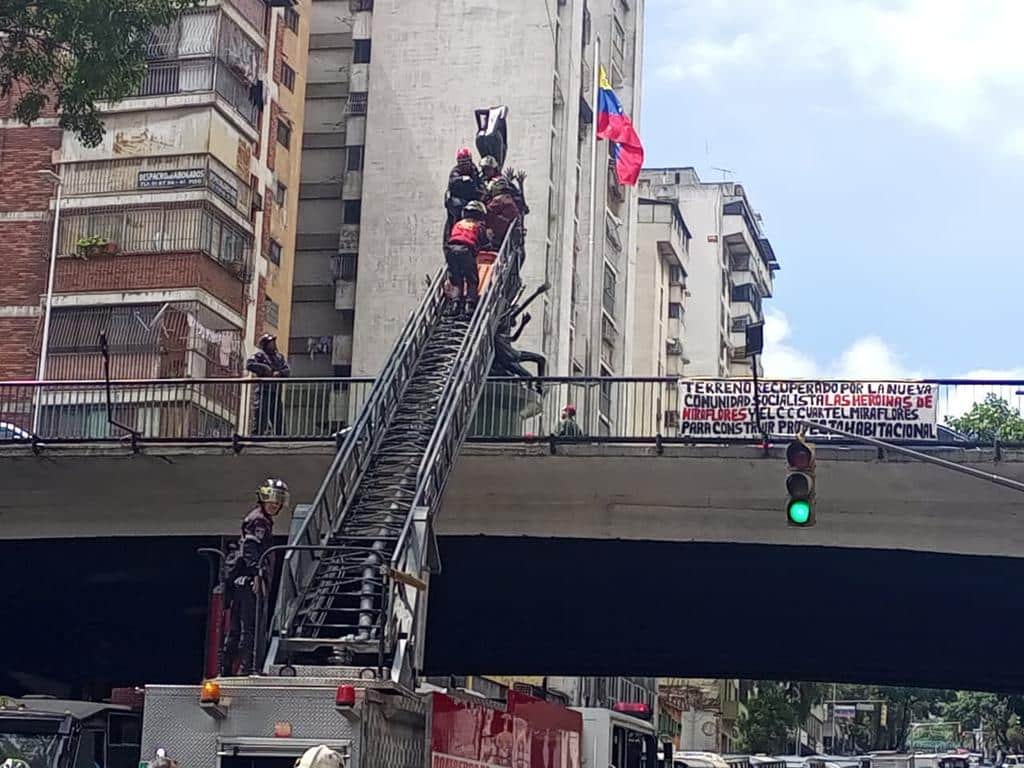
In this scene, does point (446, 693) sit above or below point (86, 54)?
below

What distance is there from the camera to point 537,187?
57000 mm

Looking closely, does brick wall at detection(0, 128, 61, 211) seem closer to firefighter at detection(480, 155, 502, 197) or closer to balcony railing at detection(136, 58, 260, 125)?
balcony railing at detection(136, 58, 260, 125)

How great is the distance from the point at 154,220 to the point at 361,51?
650 inches

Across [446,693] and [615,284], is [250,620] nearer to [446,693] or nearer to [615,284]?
[446,693]

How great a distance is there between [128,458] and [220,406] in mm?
9746

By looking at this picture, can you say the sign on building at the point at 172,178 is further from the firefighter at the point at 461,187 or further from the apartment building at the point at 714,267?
the apartment building at the point at 714,267

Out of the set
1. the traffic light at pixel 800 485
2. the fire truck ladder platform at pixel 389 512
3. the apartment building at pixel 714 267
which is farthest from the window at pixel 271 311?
the apartment building at pixel 714 267

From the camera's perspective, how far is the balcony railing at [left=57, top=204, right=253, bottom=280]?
43875 millimetres

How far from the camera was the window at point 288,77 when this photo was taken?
5019cm

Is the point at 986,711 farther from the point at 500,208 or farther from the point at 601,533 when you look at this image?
the point at 601,533

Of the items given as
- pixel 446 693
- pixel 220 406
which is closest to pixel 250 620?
pixel 446 693

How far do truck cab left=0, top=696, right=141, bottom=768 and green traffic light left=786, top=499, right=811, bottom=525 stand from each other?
7.95m

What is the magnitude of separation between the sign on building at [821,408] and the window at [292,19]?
28.1 meters

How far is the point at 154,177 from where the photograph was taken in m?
44.6
